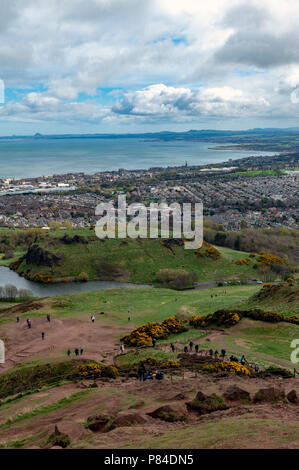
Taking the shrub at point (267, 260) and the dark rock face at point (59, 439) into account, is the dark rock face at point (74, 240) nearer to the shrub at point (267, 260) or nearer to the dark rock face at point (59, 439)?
the shrub at point (267, 260)

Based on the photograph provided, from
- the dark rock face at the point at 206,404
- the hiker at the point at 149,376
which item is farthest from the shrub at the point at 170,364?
the dark rock face at the point at 206,404

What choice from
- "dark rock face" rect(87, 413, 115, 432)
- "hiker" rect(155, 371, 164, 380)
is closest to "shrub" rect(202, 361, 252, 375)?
"hiker" rect(155, 371, 164, 380)

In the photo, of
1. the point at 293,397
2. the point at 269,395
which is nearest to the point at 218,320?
the point at 269,395

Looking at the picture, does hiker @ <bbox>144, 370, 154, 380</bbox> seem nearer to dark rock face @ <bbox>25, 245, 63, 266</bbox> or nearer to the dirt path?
the dirt path

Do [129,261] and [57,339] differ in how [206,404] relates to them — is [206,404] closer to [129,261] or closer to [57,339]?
[57,339]
